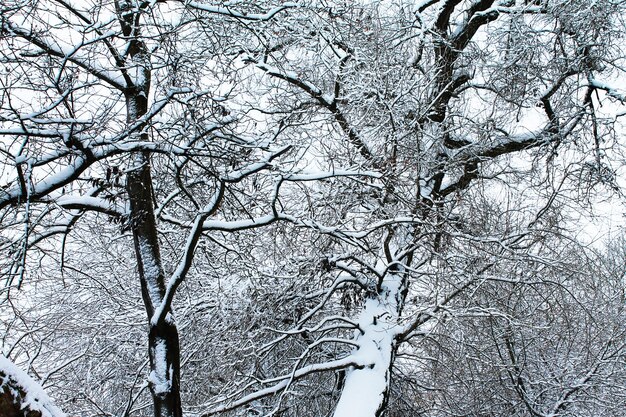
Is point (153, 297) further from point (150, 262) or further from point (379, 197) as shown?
point (379, 197)

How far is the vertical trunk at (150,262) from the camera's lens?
15.5 feet

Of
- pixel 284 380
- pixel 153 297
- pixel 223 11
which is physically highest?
pixel 223 11

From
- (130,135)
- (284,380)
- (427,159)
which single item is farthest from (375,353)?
(130,135)

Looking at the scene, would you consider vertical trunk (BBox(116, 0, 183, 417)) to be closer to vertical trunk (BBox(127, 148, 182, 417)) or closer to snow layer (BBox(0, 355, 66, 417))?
vertical trunk (BBox(127, 148, 182, 417))

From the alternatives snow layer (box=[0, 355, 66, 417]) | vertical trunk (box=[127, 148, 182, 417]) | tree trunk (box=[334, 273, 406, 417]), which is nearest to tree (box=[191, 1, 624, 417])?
tree trunk (box=[334, 273, 406, 417])

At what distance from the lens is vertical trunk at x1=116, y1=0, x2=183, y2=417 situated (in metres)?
4.73

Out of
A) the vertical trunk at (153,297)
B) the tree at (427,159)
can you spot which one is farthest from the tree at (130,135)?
the tree at (427,159)

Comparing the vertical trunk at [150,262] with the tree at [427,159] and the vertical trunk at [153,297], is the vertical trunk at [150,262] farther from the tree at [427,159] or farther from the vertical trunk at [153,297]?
the tree at [427,159]

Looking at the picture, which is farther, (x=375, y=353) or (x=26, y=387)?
(x=375, y=353)

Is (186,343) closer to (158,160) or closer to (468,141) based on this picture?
(158,160)

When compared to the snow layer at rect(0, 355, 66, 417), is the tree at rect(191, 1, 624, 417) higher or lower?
higher

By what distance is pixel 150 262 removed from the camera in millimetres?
5242

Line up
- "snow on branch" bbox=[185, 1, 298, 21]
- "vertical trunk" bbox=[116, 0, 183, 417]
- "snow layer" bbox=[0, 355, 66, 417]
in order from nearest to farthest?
1. "snow layer" bbox=[0, 355, 66, 417]
2. "snow on branch" bbox=[185, 1, 298, 21]
3. "vertical trunk" bbox=[116, 0, 183, 417]

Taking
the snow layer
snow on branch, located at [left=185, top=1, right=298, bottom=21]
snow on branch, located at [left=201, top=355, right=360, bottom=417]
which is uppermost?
snow on branch, located at [left=185, top=1, right=298, bottom=21]
